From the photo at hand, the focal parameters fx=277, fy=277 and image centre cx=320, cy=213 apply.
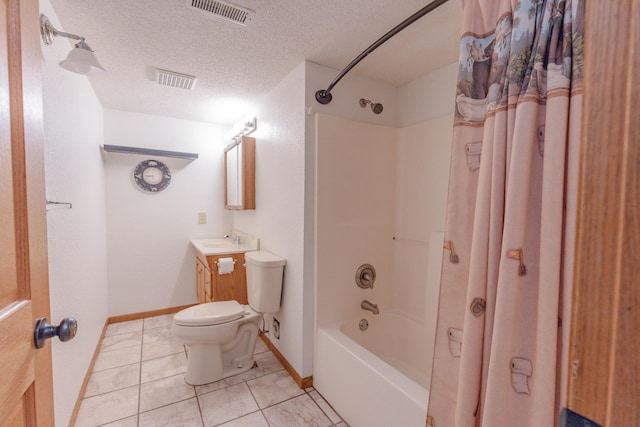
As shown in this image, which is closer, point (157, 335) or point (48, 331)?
point (48, 331)

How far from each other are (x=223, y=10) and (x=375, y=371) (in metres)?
2.02

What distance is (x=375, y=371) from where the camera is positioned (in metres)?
1.44

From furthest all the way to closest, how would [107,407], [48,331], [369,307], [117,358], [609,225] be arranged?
1. [117,358]
2. [369,307]
3. [107,407]
4. [48,331]
5. [609,225]

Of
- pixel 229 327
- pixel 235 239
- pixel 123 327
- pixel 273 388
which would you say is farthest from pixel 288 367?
pixel 123 327

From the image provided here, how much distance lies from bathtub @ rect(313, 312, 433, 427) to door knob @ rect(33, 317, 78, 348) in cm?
129

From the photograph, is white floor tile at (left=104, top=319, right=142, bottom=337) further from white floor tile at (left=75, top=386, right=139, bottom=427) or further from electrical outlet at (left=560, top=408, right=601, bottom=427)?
electrical outlet at (left=560, top=408, right=601, bottom=427)

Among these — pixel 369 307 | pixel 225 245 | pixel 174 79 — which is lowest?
pixel 369 307

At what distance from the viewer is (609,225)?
0.98ft

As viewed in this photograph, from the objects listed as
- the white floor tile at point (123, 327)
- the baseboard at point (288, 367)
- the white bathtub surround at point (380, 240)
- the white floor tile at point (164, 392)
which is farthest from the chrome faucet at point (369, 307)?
the white floor tile at point (123, 327)

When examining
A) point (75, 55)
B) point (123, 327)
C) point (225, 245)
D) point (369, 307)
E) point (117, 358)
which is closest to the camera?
point (75, 55)

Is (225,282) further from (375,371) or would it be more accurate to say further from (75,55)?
(75,55)

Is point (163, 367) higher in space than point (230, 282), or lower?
lower

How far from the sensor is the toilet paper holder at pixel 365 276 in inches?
81.5

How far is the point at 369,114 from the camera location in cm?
214
